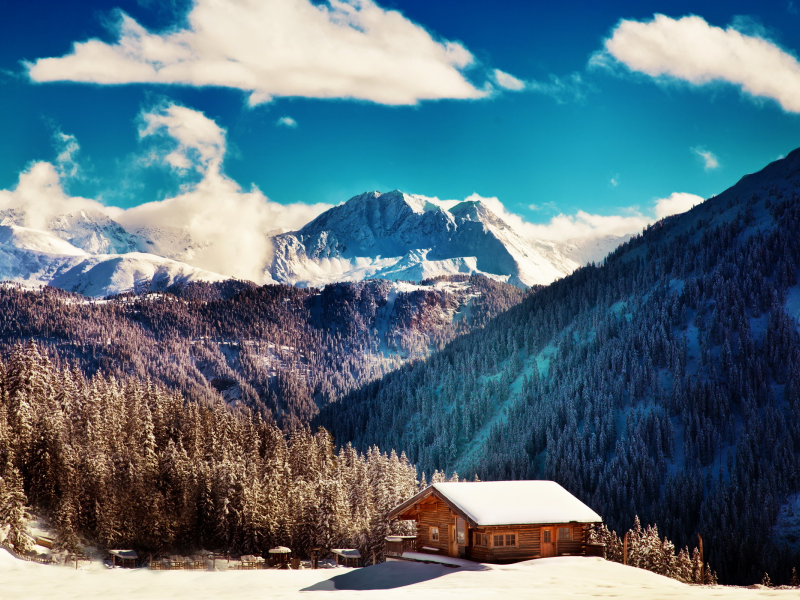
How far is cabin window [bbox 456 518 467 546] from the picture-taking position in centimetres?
4522

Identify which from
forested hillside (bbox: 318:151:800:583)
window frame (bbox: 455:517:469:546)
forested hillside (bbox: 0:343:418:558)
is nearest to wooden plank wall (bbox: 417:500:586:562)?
window frame (bbox: 455:517:469:546)

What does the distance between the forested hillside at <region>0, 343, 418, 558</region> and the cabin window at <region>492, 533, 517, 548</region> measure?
101 ft

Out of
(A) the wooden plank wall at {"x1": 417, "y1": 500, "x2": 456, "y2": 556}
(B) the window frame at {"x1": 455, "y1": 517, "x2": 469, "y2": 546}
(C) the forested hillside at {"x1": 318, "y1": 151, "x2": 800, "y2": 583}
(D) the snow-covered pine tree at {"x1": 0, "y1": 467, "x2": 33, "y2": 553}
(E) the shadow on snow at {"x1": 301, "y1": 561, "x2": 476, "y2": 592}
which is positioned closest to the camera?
(E) the shadow on snow at {"x1": 301, "y1": 561, "x2": 476, "y2": 592}

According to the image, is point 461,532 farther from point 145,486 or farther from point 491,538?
point 145,486

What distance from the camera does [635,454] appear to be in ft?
536

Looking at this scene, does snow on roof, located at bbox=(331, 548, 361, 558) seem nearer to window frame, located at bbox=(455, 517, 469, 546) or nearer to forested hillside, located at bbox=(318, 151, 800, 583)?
window frame, located at bbox=(455, 517, 469, 546)

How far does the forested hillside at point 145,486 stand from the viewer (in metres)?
64.3

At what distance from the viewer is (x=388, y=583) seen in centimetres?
3772

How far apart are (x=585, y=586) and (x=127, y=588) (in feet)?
91.6

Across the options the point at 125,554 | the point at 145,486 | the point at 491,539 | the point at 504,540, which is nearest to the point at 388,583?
the point at 491,539

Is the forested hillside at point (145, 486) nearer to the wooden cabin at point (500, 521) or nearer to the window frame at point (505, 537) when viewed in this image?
the wooden cabin at point (500, 521)

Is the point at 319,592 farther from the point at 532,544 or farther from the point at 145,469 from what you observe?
the point at 145,469

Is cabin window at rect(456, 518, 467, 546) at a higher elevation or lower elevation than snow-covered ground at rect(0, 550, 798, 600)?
higher

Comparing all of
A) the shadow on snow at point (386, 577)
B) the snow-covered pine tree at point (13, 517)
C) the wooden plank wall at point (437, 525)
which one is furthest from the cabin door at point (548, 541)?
the snow-covered pine tree at point (13, 517)
